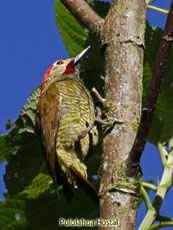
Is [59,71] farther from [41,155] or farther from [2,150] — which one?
[2,150]

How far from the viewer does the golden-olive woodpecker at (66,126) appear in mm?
3756

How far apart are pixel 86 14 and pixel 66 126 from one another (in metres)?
1.42

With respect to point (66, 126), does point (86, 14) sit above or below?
above

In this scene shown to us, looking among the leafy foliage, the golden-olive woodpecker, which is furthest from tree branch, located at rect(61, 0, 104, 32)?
the golden-olive woodpecker

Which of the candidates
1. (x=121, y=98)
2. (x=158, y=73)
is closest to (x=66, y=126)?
(x=121, y=98)

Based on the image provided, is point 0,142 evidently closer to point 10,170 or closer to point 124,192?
point 10,170

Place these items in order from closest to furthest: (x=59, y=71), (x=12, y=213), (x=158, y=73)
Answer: (x=158, y=73) < (x=12, y=213) < (x=59, y=71)

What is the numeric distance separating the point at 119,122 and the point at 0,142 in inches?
46.6

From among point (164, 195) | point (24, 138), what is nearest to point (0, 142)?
point (24, 138)

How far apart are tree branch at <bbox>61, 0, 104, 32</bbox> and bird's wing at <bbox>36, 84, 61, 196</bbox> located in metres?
1.07

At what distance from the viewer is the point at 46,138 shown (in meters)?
3.81

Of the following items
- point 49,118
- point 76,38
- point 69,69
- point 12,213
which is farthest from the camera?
point 69,69

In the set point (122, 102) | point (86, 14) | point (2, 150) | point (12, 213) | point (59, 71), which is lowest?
point (12, 213)

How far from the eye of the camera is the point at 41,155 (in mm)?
3674
